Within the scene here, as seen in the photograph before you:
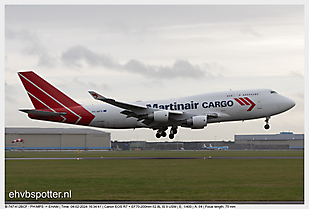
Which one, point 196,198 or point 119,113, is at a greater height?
point 119,113

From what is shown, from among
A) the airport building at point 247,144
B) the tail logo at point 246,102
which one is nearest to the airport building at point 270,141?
the airport building at point 247,144

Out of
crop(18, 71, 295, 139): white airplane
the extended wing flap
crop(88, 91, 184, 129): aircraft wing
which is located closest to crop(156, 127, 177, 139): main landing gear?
crop(18, 71, 295, 139): white airplane

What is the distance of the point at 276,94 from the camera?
54031 millimetres

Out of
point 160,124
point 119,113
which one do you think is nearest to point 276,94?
point 160,124

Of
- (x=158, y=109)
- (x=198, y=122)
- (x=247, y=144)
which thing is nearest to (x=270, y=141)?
(x=247, y=144)

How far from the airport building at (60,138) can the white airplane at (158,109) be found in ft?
277

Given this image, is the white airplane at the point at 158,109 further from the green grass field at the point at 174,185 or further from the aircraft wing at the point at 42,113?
the green grass field at the point at 174,185

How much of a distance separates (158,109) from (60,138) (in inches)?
3855

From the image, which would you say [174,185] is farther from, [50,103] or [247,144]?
[247,144]

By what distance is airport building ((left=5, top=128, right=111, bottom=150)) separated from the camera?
141 m

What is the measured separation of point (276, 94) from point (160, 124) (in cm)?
1656

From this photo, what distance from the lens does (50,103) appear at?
59.1 metres

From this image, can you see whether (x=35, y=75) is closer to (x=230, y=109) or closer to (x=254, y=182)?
(x=230, y=109)

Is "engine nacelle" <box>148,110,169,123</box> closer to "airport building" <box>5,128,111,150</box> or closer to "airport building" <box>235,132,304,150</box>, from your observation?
"airport building" <box>5,128,111,150</box>
